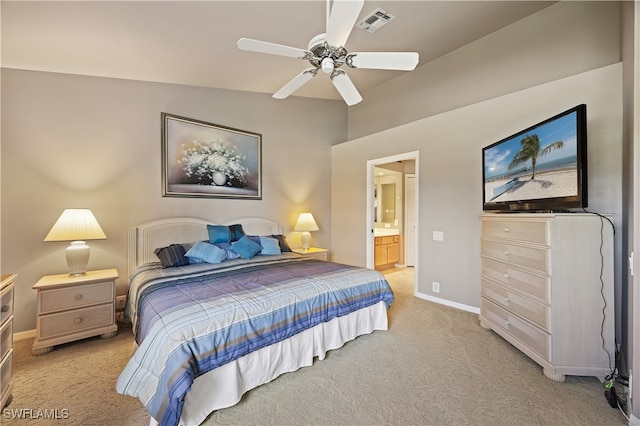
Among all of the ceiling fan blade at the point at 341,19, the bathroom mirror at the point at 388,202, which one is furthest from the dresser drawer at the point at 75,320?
the bathroom mirror at the point at 388,202

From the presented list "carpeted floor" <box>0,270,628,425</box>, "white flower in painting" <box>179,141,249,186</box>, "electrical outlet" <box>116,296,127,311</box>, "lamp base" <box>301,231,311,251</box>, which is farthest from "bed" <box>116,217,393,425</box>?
"lamp base" <box>301,231,311,251</box>

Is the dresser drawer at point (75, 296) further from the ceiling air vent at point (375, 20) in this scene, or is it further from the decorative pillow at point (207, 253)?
the ceiling air vent at point (375, 20)

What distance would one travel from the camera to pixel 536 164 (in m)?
2.37

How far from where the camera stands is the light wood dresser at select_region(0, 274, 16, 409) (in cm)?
160

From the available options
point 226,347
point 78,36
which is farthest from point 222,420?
point 78,36

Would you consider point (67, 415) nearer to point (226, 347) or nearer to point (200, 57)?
point (226, 347)

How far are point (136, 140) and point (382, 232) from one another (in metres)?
4.70

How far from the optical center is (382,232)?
5.91 metres

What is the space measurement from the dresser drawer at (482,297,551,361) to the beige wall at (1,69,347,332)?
11.2 ft

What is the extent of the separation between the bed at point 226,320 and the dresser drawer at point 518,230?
4.06ft

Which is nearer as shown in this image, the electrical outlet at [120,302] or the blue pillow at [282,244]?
the electrical outlet at [120,302]

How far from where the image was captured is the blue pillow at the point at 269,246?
370 centimetres

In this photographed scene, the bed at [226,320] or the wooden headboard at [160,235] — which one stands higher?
the wooden headboard at [160,235]

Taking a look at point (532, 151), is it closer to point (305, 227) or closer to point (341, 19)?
point (341, 19)
